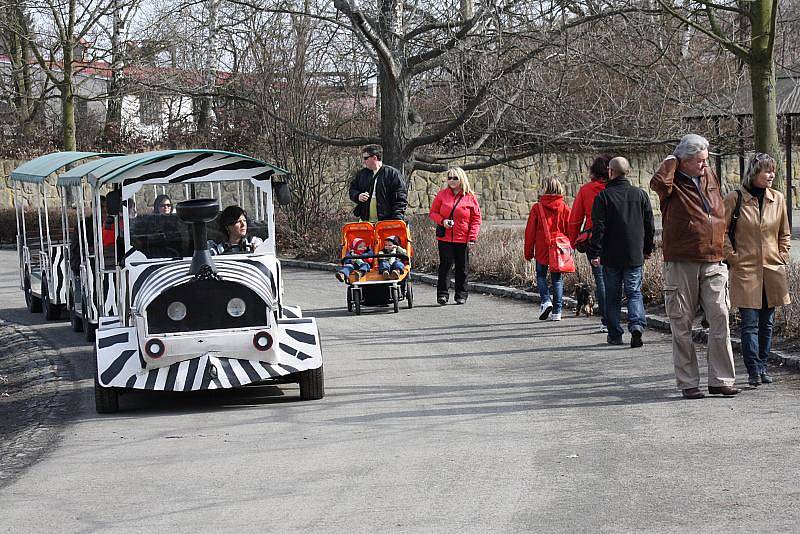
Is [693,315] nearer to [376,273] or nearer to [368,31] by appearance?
[376,273]

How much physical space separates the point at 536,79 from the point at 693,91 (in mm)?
3079

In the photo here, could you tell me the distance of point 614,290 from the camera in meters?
12.4

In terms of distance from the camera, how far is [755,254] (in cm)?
980

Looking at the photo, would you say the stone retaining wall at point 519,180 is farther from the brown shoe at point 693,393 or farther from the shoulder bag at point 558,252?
the brown shoe at point 693,393

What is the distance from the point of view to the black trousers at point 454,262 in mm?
16469

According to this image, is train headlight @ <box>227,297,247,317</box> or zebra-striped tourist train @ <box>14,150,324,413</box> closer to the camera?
zebra-striped tourist train @ <box>14,150,324,413</box>

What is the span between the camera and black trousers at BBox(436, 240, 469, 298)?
54.0 feet

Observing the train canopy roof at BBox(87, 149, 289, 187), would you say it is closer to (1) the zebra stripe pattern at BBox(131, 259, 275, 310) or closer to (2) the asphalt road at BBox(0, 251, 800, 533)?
(1) the zebra stripe pattern at BBox(131, 259, 275, 310)

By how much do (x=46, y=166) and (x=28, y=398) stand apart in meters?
5.67

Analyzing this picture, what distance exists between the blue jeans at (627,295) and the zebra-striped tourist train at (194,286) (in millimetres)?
3312

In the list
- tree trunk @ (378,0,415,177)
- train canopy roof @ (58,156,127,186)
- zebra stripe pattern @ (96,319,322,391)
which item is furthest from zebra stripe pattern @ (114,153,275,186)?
tree trunk @ (378,0,415,177)

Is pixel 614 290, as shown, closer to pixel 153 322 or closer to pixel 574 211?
pixel 574 211

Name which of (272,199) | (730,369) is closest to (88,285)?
(272,199)

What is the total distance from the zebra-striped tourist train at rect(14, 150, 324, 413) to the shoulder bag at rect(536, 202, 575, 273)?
12.8ft
